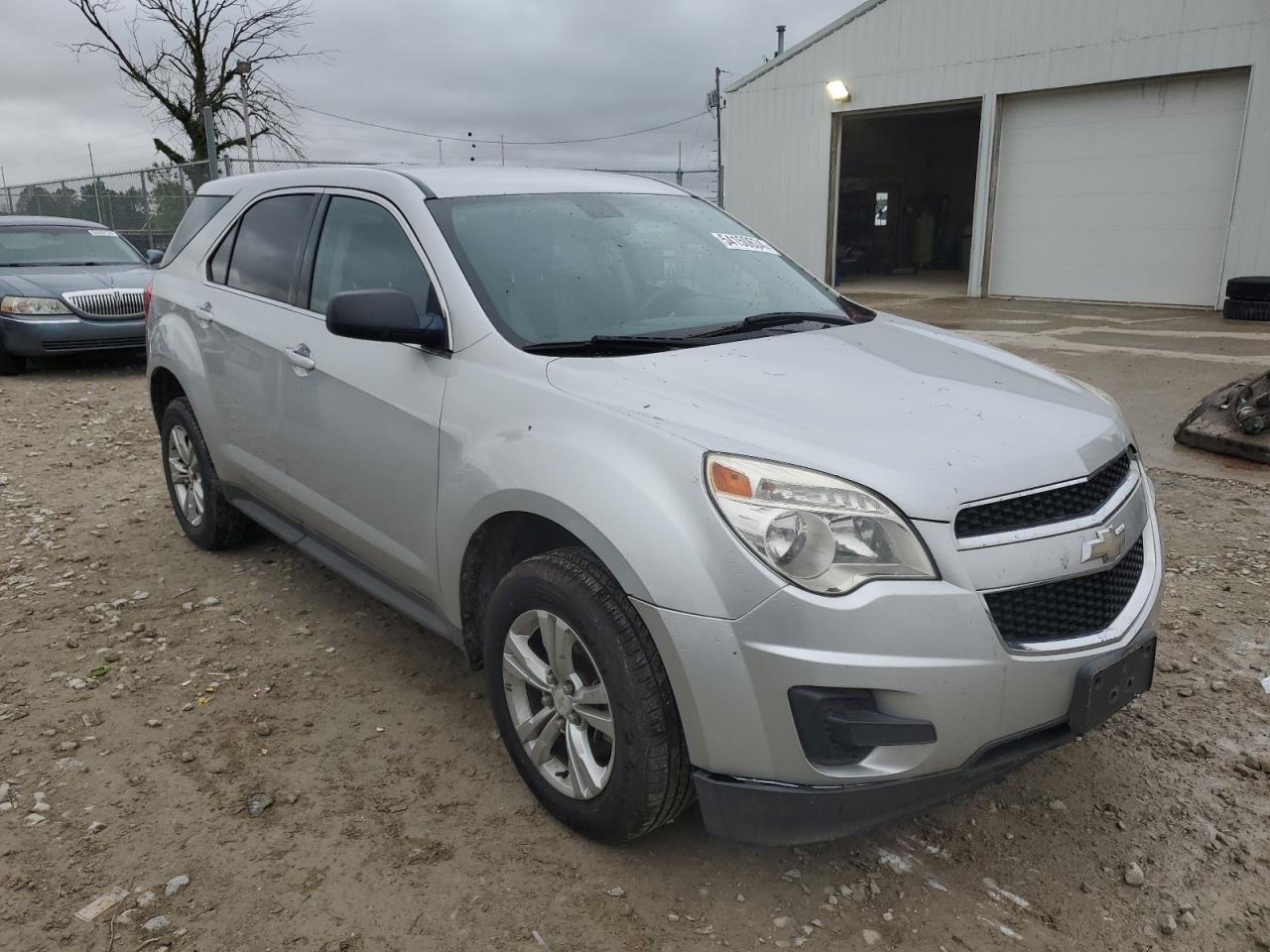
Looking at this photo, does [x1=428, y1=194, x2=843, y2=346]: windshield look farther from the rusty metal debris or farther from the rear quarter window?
the rusty metal debris

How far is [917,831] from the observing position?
8.32 feet

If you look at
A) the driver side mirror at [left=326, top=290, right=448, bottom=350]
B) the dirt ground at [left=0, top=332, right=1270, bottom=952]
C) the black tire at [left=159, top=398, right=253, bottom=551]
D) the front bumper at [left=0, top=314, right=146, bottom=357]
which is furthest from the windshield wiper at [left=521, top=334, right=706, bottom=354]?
the front bumper at [left=0, top=314, right=146, bottom=357]

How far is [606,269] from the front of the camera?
3.04 meters

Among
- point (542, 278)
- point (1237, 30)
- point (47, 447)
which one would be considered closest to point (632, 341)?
point (542, 278)

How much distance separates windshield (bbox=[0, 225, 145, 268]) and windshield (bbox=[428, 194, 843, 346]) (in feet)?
30.4

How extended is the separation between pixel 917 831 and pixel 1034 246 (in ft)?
48.2

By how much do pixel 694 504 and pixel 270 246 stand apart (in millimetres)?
2574

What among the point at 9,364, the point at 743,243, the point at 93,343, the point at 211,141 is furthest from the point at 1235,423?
the point at 211,141

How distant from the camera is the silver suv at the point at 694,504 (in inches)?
78.0

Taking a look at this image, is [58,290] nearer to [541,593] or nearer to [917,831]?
[541,593]

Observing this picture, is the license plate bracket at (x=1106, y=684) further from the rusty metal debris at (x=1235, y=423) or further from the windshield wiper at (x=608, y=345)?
the rusty metal debris at (x=1235, y=423)

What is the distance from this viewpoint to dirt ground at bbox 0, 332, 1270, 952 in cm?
221

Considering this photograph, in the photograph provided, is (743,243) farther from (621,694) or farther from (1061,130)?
(1061,130)

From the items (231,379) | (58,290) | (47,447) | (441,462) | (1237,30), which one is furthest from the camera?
(1237,30)
